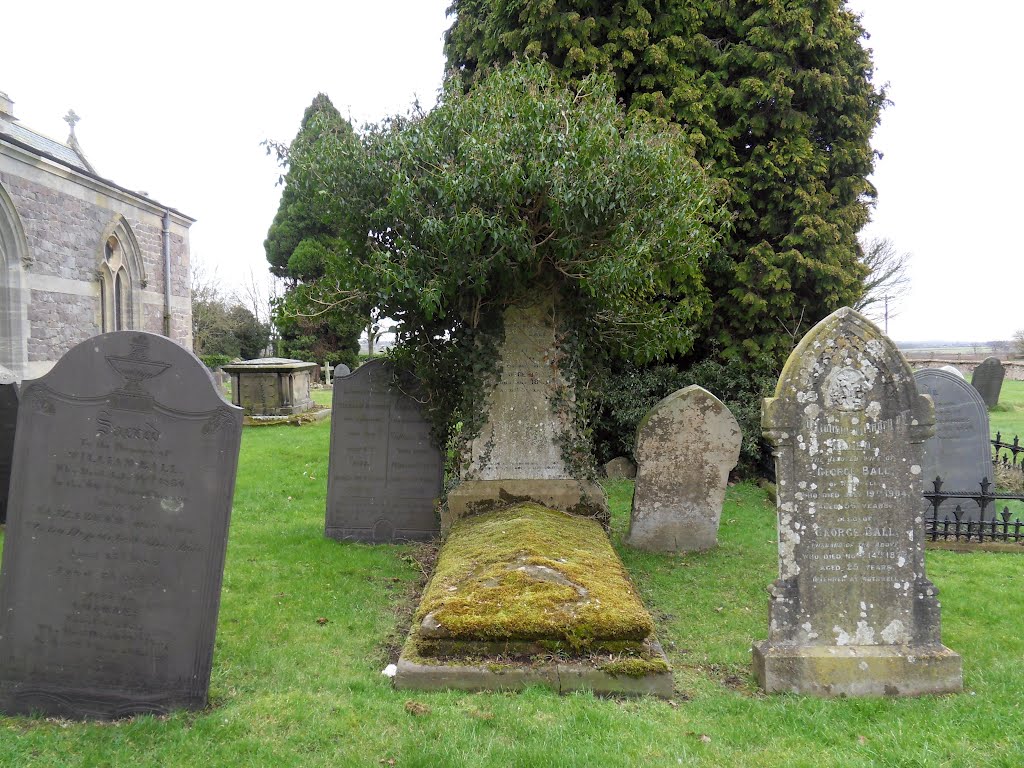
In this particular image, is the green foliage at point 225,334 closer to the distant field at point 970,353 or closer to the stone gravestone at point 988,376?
the stone gravestone at point 988,376

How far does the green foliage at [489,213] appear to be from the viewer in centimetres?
609

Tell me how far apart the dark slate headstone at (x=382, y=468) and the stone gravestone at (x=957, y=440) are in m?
6.09

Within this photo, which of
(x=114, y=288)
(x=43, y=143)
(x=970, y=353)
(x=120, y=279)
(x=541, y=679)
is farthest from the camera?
(x=970, y=353)

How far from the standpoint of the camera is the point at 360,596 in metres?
6.01

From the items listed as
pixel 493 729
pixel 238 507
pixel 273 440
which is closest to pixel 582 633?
pixel 493 729

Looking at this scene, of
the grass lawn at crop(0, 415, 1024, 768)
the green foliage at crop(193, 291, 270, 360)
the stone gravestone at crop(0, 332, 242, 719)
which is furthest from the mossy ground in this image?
the green foliage at crop(193, 291, 270, 360)

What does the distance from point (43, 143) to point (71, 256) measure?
493 cm

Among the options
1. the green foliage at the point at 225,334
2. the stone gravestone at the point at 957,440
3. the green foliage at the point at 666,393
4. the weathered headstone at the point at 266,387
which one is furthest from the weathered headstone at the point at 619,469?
the green foliage at the point at 225,334

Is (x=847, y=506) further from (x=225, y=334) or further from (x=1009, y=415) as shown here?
(x=225, y=334)

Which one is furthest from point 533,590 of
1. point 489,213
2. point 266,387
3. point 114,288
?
point 114,288

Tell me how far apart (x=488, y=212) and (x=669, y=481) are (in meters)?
3.54

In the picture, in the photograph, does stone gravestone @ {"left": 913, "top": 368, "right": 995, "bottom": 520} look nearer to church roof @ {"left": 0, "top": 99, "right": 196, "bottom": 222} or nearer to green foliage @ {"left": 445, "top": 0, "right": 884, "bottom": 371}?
green foliage @ {"left": 445, "top": 0, "right": 884, "bottom": 371}

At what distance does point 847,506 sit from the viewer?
4.31 meters

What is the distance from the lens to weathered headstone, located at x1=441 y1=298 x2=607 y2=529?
23.1 ft
